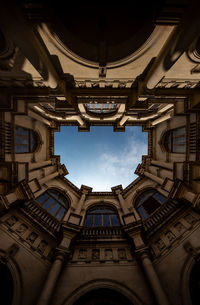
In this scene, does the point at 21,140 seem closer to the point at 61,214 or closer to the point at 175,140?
the point at 61,214

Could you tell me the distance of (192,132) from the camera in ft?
36.2

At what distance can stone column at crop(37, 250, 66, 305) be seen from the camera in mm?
7887

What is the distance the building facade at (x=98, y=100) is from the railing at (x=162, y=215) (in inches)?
3.7

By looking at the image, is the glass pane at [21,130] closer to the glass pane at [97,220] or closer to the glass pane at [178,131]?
the glass pane at [97,220]

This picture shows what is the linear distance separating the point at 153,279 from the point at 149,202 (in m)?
8.24

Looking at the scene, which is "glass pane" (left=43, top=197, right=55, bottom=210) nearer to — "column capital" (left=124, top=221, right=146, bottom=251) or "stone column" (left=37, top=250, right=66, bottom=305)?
"stone column" (left=37, top=250, right=66, bottom=305)

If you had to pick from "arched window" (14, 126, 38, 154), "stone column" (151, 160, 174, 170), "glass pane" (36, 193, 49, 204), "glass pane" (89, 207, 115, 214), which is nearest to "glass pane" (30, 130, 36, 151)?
"arched window" (14, 126, 38, 154)

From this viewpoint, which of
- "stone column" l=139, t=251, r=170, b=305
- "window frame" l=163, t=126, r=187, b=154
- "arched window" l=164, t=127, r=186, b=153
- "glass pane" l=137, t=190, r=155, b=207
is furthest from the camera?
"glass pane" l=137, t=190, r=155, b=207

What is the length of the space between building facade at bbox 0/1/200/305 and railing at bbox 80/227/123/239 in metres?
0.09

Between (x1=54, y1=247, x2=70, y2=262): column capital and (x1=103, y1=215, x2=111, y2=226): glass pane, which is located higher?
(x1=103, y1=215, x2=111, y2=226): glass pane

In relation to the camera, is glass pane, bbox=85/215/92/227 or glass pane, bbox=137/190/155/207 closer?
glass pane, bbox=85/215/92/227

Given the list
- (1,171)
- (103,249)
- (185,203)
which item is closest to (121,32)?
(1,171)

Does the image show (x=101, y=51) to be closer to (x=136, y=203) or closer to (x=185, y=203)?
(x=185, y=203)

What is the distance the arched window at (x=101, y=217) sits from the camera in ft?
49.6
